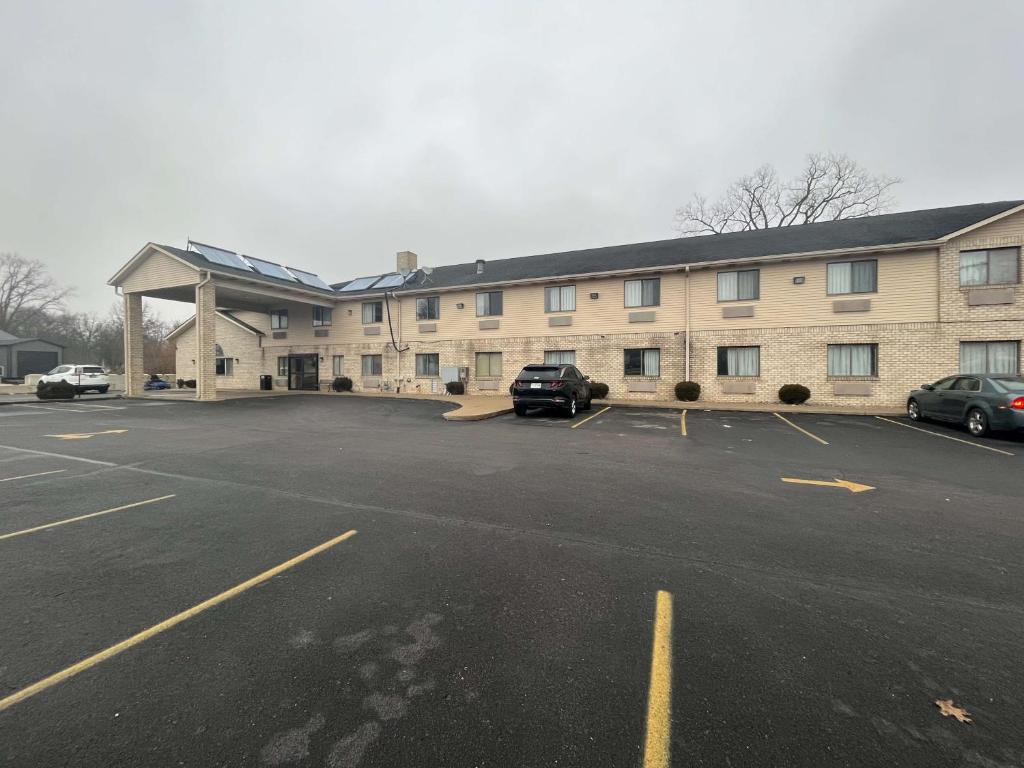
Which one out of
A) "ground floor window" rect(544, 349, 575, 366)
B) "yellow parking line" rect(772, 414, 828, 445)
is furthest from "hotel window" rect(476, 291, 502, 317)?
"yellow parking line" rect(772, 414, 828, 445)

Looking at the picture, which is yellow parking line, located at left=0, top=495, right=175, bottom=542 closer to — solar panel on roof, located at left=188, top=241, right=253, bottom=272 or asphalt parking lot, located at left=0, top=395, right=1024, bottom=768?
asphalt parking lot, located at left=0, top=395, right=1024, bottom=768

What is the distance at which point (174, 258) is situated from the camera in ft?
68.3

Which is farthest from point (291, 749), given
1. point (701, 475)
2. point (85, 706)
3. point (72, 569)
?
point (701, 475)

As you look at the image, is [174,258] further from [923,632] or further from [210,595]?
[923,632]

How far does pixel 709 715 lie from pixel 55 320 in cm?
8053

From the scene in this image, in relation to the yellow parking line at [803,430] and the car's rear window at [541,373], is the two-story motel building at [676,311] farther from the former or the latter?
the car's rear window at [541,373]

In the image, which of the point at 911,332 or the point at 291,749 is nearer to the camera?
the point at 291,749

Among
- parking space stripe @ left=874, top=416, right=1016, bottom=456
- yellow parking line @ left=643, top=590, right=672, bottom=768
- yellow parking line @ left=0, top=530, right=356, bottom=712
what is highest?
parking space stripe @ left=874, top=416, right=1016, bottom=456

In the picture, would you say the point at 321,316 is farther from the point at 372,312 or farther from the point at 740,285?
the point at 740,285

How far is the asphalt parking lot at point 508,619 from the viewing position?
6.27ft

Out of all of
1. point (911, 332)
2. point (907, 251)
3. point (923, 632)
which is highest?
point (907, 251)

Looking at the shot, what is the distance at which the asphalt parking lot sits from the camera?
1.91m

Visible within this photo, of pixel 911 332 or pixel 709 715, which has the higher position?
pixel 911 332

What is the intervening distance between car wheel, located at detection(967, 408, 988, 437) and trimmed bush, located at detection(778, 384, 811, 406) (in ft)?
21.9
